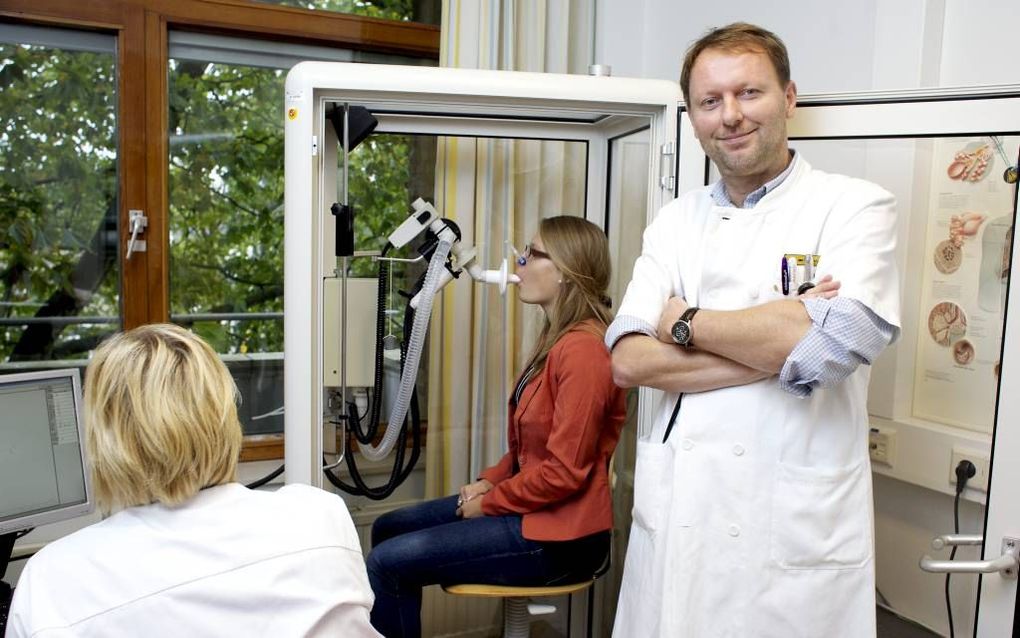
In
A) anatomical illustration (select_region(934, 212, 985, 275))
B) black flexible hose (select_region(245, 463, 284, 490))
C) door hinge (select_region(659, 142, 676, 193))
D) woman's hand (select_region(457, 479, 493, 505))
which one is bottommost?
black flexible hose (select_region(245, 463, 284, 490))

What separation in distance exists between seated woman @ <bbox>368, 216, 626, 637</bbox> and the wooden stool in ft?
0.06

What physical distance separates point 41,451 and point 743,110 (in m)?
1.61

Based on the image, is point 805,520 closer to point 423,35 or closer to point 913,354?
point 913,354

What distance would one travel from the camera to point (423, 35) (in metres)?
2.61

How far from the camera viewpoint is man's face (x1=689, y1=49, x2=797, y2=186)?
56.9 inches

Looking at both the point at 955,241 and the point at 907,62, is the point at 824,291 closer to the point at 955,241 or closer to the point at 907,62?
the point at 955,241

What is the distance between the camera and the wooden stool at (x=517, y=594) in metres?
1.89

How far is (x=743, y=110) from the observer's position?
1.45m

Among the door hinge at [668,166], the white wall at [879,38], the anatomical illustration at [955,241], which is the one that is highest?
the white wall at [879,38]

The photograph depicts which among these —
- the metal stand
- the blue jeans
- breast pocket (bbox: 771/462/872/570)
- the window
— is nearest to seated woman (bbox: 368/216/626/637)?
the blue jeans

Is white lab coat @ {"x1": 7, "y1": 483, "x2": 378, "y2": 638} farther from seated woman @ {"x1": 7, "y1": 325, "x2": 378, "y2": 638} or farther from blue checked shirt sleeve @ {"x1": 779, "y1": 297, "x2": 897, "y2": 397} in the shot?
blue checked shirt sleeve @ {"x1": 779, "y1": 297, "x2": 897, "y2": 397}

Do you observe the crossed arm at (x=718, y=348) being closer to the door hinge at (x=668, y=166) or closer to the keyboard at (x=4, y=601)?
the door hinge at (x=668, y=166)

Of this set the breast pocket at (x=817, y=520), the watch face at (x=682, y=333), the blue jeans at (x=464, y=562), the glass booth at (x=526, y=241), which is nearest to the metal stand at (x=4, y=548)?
the glass booth at (x=526, y=241)

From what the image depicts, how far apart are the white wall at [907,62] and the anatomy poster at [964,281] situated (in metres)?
0.15
